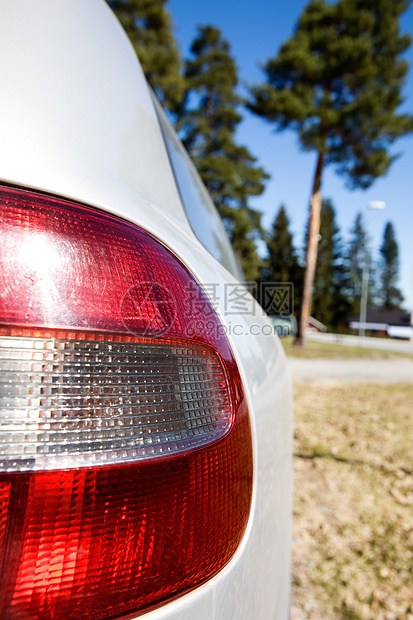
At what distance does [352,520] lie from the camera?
2.58m

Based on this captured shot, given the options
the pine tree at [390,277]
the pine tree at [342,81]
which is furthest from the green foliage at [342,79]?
the pine tree at [390,277]

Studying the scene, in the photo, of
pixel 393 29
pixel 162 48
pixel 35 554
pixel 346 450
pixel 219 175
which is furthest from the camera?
pixel 219 175

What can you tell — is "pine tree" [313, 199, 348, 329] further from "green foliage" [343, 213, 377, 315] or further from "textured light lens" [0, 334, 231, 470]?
"textured light lens" [0, 334, 231, 470]

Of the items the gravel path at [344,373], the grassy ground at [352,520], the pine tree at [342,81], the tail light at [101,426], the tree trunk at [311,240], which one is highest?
the pine tree at [342,81]

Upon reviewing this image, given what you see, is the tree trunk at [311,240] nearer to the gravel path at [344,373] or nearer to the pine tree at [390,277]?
the gravel path at [344,373]

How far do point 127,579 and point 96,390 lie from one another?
247 mm

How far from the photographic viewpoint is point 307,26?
1479 cm

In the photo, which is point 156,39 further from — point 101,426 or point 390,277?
point 390,277

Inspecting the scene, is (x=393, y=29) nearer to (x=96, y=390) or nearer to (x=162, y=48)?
(x=162, y=48)

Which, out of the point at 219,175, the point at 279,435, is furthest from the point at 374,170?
the point at 279,435

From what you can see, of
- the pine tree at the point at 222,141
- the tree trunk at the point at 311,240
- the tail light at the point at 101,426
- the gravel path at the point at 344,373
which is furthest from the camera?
the pine tree at the point at 222,141

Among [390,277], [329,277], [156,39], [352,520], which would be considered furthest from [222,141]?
[390,277]

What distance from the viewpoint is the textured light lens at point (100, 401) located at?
0.49 metres

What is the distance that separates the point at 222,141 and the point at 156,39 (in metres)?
7.40
